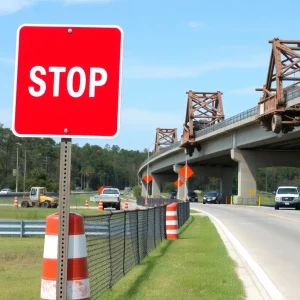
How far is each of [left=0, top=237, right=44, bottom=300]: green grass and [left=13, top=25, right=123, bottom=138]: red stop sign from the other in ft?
16.7

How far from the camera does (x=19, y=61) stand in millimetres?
4926

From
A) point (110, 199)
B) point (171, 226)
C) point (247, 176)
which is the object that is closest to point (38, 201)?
point (110, 199)

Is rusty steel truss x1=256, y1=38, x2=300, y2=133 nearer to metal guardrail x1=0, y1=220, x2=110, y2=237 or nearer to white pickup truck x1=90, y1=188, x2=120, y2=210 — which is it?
white pickup truck x1=90, y1=188, x2=120, y2=210

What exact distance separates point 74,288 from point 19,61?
1929mm

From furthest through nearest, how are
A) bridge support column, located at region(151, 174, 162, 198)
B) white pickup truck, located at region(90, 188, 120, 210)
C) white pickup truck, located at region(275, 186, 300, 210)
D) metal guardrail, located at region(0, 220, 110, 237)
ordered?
bridge support column, located at region(151, 174, 162, 198) → white pickup truck, located at region(275, 186, 300, 210) → white pickup truck, located at region(90, 188, 120, 210) → metal guardrail, located at region(0, 220, 110, 237)

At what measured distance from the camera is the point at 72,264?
5402mm

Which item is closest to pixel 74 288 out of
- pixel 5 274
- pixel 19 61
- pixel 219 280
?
pixel 19 61

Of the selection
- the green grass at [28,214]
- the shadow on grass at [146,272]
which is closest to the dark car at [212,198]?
the green grass at [28,214]

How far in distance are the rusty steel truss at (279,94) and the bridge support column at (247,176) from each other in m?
10.3

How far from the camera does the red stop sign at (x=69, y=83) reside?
4848mm

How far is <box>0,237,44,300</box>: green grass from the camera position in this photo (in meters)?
9.84

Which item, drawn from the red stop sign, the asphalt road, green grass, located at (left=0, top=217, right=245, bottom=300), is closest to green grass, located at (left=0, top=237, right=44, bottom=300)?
green grass, located at (left=0, top=217, right=245, bottom=300)

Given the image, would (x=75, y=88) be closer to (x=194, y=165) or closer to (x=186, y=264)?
(x=186, y=264)

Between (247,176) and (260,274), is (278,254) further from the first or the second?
(247,176)
